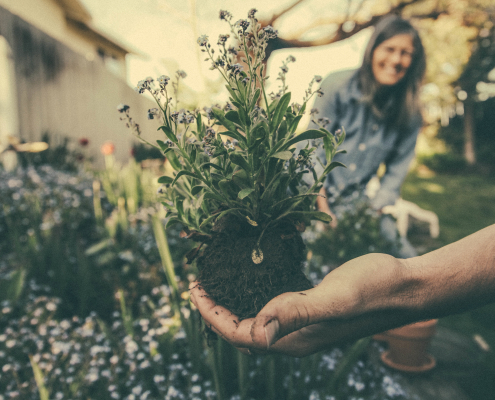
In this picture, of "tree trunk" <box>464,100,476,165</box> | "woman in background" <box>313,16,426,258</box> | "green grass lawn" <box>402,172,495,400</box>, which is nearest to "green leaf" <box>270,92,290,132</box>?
"woman in background" <box>313,16,426,258</box>

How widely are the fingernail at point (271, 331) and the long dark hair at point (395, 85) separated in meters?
2.12

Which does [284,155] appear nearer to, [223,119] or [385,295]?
[223,119]

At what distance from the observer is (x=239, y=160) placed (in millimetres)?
861

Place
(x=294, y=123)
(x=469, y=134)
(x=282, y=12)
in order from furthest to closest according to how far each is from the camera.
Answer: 1. (x=469, y=134)
2. (x=282, y=12)
3. (x=294, y=123)

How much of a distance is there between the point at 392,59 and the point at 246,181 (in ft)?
6.50

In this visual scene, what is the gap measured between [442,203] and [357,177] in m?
6.10

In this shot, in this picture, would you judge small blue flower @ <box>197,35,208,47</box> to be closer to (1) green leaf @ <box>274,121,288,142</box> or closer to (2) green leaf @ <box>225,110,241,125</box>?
(2) green leaf @ <box>225,110,241,125</box>

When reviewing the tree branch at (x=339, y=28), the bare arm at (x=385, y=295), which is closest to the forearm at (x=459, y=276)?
the bare arm at (x=385, y=295)

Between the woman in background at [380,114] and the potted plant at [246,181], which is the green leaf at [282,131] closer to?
the potted plant at [246,181]

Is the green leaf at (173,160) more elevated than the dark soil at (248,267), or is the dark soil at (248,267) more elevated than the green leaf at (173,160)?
the green leaf at (173,160)

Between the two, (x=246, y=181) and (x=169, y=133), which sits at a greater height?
(x=169, y=133)

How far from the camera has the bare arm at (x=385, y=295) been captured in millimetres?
844

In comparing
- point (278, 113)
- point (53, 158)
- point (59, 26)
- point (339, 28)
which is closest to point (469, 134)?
point (339, 28)

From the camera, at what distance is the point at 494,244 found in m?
0.93
